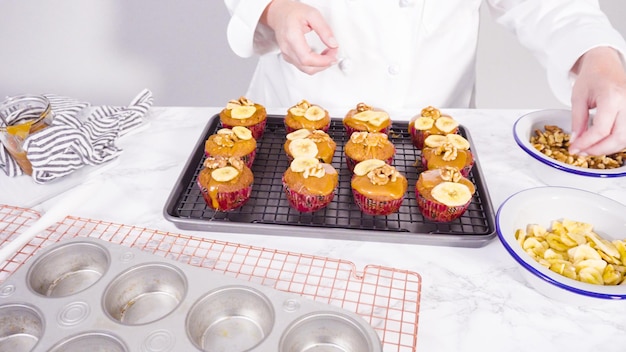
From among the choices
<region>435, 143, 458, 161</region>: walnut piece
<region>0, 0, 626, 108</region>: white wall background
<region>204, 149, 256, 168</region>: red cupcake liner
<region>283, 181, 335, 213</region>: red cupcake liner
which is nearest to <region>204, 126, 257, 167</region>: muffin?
<region>204, 149, 256, 168</region>: red cupcake liner

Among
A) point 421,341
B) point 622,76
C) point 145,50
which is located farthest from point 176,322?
point 145,50

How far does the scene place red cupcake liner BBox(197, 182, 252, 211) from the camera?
4.11 ft

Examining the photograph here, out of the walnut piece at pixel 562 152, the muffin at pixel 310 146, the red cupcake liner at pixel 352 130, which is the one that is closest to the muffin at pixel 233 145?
the muffin at pixel 310 146

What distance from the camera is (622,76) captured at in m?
1.29

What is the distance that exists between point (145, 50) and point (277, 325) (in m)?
2.38

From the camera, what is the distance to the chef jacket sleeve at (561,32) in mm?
1422

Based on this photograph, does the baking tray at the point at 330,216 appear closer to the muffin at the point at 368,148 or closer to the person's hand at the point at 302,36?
the muffin at the point at 368,148

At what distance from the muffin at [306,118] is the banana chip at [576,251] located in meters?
0.68

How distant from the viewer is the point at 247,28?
1.59m

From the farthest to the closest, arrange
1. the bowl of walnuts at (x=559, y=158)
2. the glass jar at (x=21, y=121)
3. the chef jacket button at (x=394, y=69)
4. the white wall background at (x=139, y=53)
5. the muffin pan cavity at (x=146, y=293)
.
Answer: the white wall background at (x=139, y=53) < the chef jacket button at (x=394, y=69) < the glass jar at (x=21, y=121) < the bowl of walnuts at (x=559, y=158) < the muffin pan cavity at (x=146, y=293)

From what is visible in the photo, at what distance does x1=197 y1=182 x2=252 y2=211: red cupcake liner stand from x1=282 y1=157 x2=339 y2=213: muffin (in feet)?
0.37

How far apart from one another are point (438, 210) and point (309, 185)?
33cm

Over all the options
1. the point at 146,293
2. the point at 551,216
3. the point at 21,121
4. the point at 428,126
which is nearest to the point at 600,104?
the point at 551,216

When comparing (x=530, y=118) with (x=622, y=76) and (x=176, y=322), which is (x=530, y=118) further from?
(x=176, y=322)
